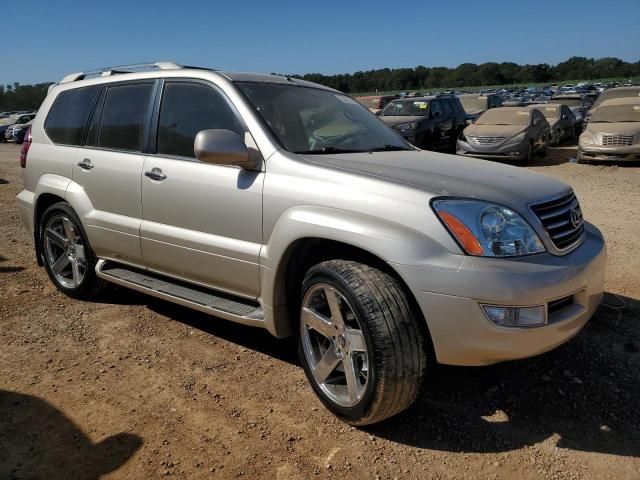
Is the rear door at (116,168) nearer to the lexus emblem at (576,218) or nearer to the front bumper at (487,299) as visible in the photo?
the front bumper at (487,299)

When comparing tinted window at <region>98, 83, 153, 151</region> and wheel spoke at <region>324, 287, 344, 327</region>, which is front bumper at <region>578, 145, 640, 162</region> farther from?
wheel spoke at <region>324, 287, 344, 327</region>

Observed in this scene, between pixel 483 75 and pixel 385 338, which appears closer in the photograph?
pixel 385 338

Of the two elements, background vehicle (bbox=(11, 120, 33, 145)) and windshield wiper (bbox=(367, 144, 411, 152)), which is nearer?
windshield wiper (bbox=(367, 144, 411, 152))

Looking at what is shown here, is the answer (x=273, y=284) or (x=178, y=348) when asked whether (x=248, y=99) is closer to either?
(x=273, y=284)

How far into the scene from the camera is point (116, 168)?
12.7ft

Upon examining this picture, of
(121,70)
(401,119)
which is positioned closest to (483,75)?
(401,119)

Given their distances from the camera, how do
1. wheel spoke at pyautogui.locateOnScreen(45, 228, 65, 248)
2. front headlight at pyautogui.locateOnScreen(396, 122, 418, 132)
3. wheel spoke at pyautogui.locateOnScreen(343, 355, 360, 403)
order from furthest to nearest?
front headlight at pyautogui.locateOnScreen(396, 122, 418, 132) < wheel spoke at pyautogui.locateOnScreen(45, 228, 65, 248) < wheel spoke at pyautogui.locateOnScreen(343, 355, 360, 403)

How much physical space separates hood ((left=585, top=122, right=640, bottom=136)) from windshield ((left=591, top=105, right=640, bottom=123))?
0.21 metres

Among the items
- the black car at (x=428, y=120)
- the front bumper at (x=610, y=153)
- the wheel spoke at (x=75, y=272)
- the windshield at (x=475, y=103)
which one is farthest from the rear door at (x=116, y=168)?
the windshield at (x=475, y=103)

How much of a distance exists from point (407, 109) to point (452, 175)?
12.7 m

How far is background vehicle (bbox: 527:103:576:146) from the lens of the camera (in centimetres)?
1662

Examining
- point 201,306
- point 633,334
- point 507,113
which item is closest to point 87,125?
point 201,306

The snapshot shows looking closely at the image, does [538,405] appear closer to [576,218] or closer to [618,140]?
[576,218]

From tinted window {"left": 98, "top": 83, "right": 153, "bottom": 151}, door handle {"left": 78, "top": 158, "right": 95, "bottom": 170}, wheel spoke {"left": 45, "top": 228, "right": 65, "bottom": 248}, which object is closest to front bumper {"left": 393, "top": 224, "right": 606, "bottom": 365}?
tinted window {"left": 98, "top": 83, "right": 153, "bottom": 151}
